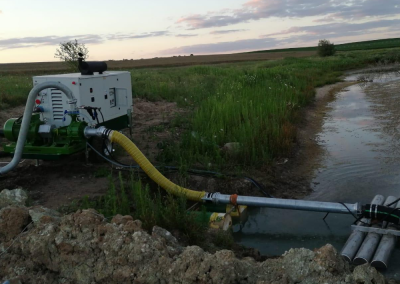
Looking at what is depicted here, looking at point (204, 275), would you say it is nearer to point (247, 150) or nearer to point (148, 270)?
point (148, 270)

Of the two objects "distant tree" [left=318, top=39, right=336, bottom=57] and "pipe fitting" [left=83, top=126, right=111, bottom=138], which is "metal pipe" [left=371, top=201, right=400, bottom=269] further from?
"distant tree" [left=318, top=39, right=336, bottom=57]

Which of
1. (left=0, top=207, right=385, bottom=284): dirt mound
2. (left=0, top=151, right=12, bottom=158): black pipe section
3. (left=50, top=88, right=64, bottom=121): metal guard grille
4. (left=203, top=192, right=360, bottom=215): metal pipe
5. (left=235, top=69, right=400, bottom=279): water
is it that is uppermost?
(left=50, top=88, right=64, bottom=121): metal guard grille

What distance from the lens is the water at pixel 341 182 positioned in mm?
5102

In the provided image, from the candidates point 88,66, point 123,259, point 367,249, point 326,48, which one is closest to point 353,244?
point 367,249

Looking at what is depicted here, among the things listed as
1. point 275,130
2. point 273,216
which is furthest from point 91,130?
point 275,130

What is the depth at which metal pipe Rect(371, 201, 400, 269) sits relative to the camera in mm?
4148

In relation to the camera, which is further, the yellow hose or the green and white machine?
the green and white machine

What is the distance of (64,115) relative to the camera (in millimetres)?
6652

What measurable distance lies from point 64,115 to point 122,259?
3.90 meters

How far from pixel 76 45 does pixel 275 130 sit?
37.3 feet

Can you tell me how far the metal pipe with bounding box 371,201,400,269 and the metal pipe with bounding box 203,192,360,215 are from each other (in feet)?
1.82

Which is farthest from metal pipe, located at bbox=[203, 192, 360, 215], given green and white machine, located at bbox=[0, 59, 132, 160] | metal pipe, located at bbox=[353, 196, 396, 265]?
green and white machine, located at bbox=[0, 59, 132, 160]

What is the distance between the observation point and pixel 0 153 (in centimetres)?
777

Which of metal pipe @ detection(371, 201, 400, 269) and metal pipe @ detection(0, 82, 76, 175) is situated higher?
metal pipe @ detection(0, 82, 76, 175)
